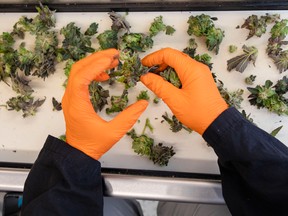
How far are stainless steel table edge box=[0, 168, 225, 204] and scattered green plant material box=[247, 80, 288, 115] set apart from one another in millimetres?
314

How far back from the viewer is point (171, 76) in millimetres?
966

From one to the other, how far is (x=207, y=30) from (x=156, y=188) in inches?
21.6

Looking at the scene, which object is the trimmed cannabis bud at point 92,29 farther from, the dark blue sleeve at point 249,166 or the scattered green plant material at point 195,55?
the dark blue sleeve at point 249,166

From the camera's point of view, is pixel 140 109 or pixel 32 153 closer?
pixel 140 109

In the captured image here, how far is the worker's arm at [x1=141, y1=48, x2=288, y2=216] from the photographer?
0.76 metres

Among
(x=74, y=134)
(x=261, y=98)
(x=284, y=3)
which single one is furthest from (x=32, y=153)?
(x=284, y=3)

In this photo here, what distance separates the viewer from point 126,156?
1101mm

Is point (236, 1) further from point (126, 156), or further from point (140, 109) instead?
point (126, 156)

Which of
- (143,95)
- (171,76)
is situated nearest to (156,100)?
(143,95)

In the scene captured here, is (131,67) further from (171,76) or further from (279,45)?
(279,45)

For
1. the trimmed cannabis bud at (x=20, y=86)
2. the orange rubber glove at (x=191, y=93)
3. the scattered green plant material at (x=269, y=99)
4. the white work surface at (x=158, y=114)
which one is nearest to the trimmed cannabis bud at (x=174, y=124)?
the white work surface at (x=158, y=114)

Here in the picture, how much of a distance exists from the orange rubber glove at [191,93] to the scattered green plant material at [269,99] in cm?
20

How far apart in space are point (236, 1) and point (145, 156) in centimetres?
62

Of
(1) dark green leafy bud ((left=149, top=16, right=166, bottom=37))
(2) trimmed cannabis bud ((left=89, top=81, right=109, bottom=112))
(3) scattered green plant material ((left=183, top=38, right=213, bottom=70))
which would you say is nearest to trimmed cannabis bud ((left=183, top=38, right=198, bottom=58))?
(3) scattered green plant material ((left=183, top=38, right=213, bottom=70))
